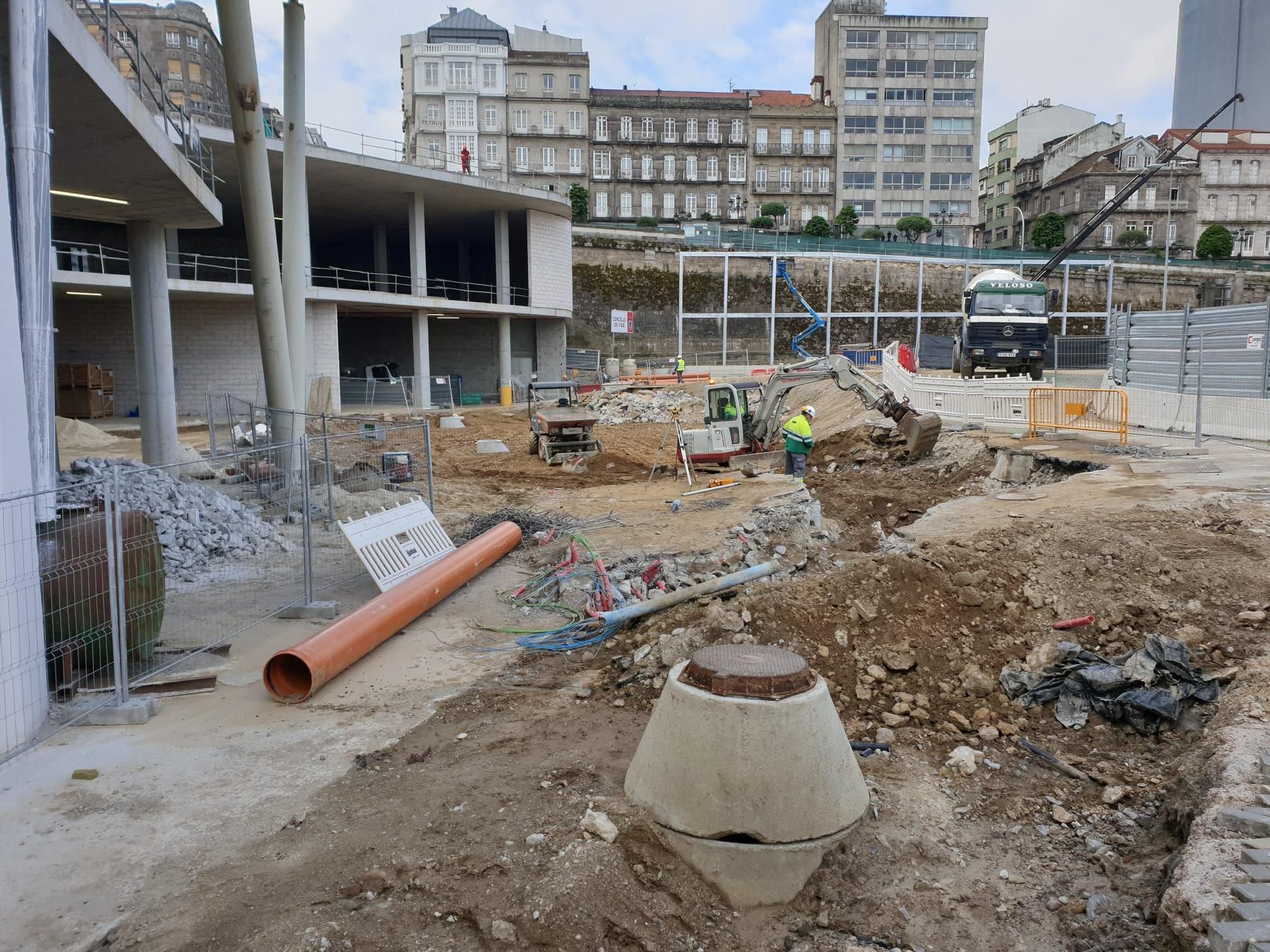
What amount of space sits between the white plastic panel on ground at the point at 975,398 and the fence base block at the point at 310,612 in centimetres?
1725

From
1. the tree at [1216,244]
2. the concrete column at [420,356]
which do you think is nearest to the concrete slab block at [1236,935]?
the concrete column at [420,356]

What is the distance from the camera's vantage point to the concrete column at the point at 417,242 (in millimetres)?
38375

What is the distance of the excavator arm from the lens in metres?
19.3

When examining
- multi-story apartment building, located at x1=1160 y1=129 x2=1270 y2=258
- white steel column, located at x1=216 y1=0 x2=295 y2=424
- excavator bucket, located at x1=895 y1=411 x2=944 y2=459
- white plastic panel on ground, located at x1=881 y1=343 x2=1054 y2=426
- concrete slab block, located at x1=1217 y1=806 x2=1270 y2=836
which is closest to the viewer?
concrete slab block, located at x1=1217 y1=806 x2=1270 y2=836

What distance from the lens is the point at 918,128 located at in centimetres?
7912

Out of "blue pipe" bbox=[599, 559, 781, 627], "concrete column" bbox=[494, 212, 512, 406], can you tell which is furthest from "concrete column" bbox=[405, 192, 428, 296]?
"blue pipe" bbox=[599, 559, 781, 627]

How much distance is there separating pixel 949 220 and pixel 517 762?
82.7 meters

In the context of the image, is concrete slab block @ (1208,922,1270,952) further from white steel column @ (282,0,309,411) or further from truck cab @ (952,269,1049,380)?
truck cab @ (952,269,1049,380)

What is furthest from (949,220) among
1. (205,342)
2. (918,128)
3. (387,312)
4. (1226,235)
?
(205,342)

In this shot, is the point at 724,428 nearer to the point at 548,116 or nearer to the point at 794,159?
the point at 548,116

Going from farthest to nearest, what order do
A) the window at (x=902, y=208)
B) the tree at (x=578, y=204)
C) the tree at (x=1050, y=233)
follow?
1. the window at (x=902, y=208)
2. the tree at (x=1050, y=233)
3. the tree at (x=578, y=204)

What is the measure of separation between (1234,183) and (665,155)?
48.2 m

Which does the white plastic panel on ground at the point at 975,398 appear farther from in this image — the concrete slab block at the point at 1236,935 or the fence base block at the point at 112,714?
the fence base block at the point at 112,714

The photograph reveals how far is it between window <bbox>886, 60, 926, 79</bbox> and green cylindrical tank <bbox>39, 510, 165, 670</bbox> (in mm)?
84407
